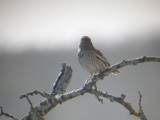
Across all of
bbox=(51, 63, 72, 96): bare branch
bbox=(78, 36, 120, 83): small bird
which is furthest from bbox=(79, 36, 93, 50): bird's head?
bbox=(51, 63, 72, 96): bare branch

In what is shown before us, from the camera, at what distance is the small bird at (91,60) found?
11047 mm

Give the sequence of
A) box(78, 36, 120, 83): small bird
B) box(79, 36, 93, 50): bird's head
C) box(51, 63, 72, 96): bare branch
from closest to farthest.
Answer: box(51, 63, 72, 96): bare branch → box(78, 36, 120, 83): small bird → box(79, 36, 93, 50): bird's head

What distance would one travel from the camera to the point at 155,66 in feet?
170

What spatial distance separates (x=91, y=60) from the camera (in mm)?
11148

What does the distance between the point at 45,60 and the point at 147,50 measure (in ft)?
37.1

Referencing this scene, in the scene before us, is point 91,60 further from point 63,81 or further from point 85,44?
point 63,81

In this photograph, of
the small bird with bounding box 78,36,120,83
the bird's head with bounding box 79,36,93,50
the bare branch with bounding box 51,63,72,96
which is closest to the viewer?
the bare branch with bounding box 51,63,72,96

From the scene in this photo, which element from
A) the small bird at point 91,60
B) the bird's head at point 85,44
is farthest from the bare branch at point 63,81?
the bird's head at point 85,44

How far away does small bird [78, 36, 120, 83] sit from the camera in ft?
36.2

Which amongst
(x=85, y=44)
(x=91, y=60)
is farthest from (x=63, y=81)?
(x=85, y=44)

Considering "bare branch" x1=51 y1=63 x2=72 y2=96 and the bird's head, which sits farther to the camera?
the bird's head

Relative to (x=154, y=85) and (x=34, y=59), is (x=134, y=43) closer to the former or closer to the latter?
(x=154, y=85)

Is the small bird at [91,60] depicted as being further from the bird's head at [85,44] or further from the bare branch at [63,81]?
the bare branch at [63,81]

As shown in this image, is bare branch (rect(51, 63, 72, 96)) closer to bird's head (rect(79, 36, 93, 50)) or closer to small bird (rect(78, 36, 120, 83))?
small bird (rect(78, 36, 120, 83))
